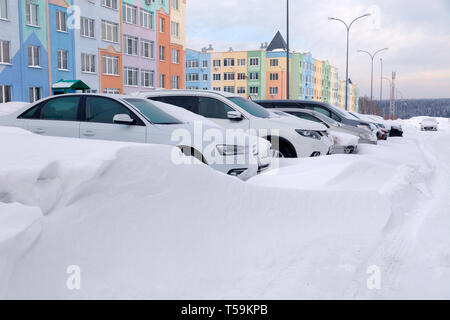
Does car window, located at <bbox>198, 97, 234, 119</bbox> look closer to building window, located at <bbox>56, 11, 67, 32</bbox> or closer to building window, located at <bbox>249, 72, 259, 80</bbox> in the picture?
building window, located at <bbox>56, 11, 67, 32</bbox>

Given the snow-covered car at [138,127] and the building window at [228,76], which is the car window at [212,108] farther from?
the building window at [228,76]

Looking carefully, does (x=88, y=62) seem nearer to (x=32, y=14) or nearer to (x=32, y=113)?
Result: (x=32, y=14)

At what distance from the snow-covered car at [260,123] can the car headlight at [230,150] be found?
2664 millimetres

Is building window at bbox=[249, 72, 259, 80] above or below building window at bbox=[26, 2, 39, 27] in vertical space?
above

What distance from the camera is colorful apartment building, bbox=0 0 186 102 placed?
30766 mm

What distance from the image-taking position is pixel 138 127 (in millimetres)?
7418

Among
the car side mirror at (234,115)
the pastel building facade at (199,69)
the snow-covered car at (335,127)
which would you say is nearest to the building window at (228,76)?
the pastel building facade at (199,69)

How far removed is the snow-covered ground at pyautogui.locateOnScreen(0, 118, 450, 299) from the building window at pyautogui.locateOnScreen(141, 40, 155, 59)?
144ft

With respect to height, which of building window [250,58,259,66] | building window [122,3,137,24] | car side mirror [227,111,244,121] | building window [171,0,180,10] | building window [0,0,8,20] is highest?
building window [171,0,180,10]

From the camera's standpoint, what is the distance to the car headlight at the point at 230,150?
7.04m

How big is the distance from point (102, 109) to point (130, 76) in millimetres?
37902

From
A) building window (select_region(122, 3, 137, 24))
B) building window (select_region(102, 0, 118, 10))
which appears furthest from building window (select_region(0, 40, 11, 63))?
building window (select_region(122, 3, 137, 24))

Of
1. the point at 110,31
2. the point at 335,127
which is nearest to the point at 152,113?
the point at 335,127
